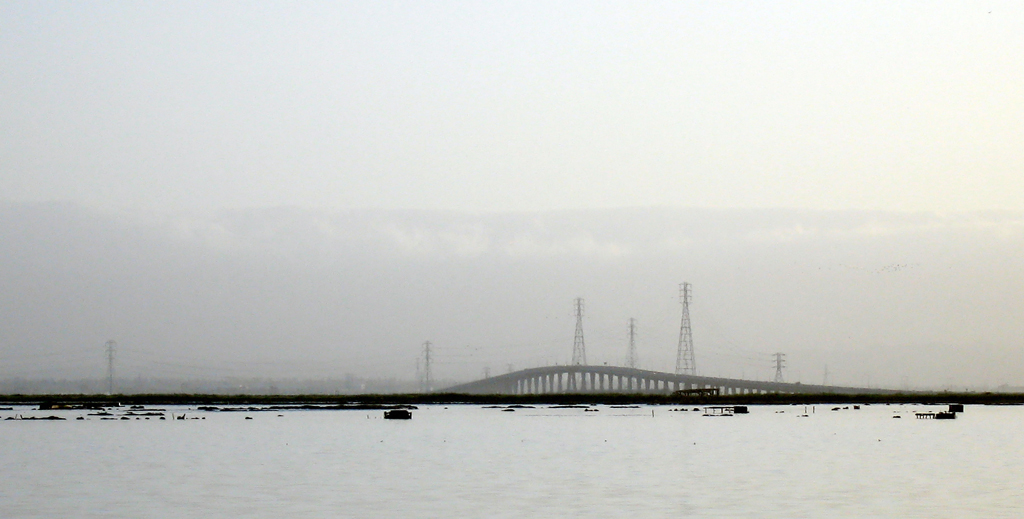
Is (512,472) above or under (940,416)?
above

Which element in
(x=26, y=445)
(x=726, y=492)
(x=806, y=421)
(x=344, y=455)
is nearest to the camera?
(x=726, y=492)

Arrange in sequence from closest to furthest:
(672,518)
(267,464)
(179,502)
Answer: (672,518) < (179,502) < (267,464)

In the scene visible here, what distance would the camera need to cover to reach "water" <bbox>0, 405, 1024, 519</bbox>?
1528 inches

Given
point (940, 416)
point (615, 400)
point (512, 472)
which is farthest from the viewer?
point (615, 400)

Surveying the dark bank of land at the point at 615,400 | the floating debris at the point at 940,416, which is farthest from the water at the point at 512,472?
the dark bank of land at the point at 615,400

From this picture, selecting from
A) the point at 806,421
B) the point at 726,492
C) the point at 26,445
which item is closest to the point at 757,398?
the point at 806,421

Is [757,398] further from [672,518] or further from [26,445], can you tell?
[672,518]

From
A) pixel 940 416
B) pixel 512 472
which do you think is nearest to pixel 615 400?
pixel 940 416

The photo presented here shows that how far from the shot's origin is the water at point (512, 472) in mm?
38812

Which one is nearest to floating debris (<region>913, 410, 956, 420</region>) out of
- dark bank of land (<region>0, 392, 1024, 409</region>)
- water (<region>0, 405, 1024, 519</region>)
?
water (<region>0, 405, 1024, 519</region>)

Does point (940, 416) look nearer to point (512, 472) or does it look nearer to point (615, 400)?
point (615, 400)

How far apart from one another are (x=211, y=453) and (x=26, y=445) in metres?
14.3

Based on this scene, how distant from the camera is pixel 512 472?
52.3m

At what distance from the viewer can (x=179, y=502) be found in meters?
40.6
